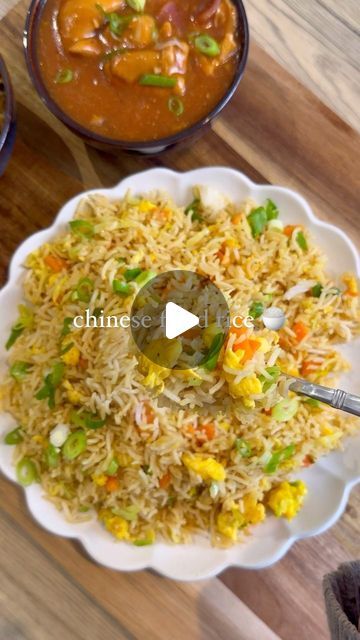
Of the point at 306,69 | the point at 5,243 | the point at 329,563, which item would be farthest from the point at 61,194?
the point at 329,563

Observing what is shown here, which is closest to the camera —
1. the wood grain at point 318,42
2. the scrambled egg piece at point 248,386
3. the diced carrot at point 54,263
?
the scrambled egg piece at point 248,386

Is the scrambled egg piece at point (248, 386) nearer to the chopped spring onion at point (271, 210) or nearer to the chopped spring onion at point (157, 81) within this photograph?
the chopped spring onion at point (271, 210)

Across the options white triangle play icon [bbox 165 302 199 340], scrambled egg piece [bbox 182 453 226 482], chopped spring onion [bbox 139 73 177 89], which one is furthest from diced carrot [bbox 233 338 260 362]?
chopped spring onion [bbox 139 73 177 89]

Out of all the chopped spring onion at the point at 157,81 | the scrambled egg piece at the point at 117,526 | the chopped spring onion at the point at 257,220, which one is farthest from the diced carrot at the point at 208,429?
the chopped spring onion at the point at 157,81

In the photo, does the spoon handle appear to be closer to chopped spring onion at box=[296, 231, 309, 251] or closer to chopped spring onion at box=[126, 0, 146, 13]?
chopped spring onion at box=[296, 231, 309, 251]

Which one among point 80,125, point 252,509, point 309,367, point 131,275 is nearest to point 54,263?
point 131,275

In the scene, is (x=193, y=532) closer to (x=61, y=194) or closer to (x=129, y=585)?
(x=129, y=585)
